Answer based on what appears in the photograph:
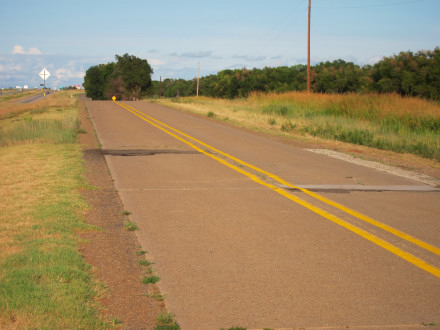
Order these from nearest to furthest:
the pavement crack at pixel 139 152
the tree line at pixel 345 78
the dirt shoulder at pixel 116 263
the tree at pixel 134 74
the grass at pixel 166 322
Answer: the grass at pixel 166 322 < the dirt shoulder at pixel 116 263 < the pavement crack at pixel 139 152 < the tree line at pixel 345 78 < the tree at pixel 134 74

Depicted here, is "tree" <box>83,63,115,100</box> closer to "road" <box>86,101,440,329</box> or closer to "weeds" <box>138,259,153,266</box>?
"road" <box>86,101,440,329</box>

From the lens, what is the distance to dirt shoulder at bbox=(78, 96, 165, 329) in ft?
14.5

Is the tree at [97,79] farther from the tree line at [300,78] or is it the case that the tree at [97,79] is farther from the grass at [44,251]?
the grass at [44,251]

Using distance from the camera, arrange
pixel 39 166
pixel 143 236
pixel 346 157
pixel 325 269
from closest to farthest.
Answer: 1. pixel 325 269
2. pixel 143 236
3. pixel 39 166
4. pixel 346 157

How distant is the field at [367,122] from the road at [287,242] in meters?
6.23

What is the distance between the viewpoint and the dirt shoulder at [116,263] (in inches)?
174

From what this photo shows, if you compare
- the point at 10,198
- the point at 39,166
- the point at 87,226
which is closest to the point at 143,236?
the point at 87,226

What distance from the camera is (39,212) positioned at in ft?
25.0

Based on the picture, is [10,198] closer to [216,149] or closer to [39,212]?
[39,212]

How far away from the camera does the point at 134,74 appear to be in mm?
99562

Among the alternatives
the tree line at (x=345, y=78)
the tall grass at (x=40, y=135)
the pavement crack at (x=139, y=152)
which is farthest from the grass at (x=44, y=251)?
the tree line at (x=345, y=78)

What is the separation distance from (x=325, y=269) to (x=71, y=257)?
8.94ft

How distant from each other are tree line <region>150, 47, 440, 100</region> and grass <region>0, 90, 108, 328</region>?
24.2 metres

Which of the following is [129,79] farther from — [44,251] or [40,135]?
[44,251]
